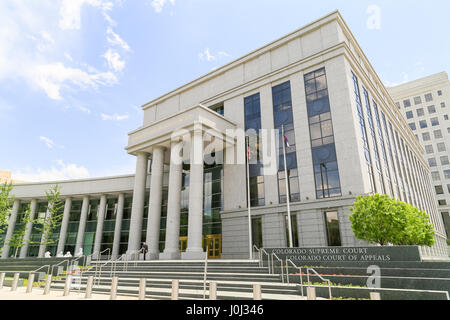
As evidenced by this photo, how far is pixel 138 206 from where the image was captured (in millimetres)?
33344

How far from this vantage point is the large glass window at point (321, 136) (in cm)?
2581

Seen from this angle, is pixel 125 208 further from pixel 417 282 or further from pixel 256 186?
pixel 417 282

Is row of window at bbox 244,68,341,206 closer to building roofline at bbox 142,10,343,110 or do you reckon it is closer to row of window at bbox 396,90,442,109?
building roofline at bbox 142,10,343,110

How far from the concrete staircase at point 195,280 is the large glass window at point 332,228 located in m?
9.40

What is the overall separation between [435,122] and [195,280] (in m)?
81.5

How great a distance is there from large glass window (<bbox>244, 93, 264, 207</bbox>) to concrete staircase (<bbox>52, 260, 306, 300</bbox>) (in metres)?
11.7

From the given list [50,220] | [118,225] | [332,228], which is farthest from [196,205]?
[118,225]

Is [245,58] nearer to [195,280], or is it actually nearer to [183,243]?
[183,243]

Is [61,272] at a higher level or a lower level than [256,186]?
lower

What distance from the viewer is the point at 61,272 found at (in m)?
20.9

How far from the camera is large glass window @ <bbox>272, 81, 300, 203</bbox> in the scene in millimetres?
27984

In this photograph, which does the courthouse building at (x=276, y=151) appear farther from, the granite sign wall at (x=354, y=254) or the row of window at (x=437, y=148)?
the row of window at (x=437, y=148)
